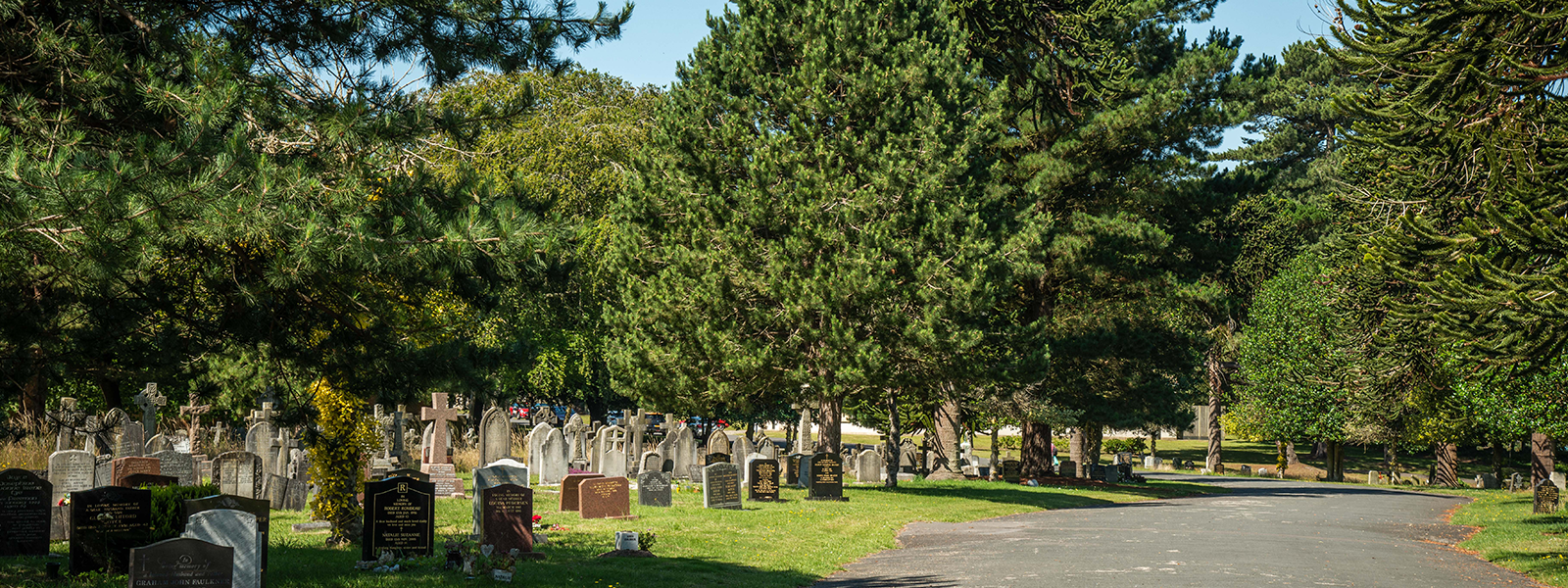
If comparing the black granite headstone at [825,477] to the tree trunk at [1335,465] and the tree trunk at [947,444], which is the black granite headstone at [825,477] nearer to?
the tree trunk at [947,444]

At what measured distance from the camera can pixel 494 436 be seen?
2756cm

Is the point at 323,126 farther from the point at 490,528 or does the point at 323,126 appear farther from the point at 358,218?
the point at 490,528

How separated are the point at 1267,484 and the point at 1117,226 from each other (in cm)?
1814

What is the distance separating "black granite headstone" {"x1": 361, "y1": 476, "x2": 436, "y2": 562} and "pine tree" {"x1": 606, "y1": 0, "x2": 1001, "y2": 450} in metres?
12.7

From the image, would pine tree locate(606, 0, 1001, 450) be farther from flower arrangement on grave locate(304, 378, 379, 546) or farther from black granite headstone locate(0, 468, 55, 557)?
black granite headstone locate(0, 468, 55, 557)

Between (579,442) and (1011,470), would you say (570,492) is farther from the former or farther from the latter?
(1011,470)

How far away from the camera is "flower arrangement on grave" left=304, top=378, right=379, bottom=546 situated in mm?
14062

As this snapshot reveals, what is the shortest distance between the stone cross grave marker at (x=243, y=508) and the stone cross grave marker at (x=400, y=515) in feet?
4.11

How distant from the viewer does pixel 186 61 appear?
7996mm

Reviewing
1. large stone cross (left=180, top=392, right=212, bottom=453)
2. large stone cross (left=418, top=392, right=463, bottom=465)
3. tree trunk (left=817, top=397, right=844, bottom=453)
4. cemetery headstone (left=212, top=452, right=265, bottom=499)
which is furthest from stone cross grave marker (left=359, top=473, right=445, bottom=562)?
large stone cross (left=180, top=392, right=212, bottom=453)

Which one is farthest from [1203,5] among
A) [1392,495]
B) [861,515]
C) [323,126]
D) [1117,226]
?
[323,126]

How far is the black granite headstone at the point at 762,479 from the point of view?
2261 centimetres

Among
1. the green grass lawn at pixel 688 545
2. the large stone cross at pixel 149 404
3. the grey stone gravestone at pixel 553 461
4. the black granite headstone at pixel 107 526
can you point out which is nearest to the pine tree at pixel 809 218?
the grey stone gravestone at pixel 553 461

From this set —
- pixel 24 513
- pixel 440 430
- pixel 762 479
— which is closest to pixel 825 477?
pixel 762 479
